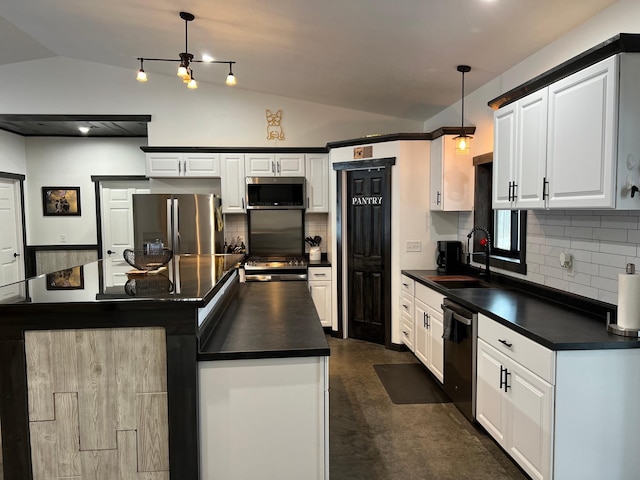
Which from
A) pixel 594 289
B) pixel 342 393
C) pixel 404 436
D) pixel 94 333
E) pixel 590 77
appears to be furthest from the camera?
pixel 342 393

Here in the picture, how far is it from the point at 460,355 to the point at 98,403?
2.37 m

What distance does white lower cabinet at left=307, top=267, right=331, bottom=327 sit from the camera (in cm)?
540

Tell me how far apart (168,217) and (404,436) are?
3513 mm

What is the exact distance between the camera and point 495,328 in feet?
8.77

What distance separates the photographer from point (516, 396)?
8.04ft

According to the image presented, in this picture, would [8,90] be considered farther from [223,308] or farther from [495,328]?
[495,328]

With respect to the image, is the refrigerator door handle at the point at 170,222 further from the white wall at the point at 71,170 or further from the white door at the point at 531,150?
the white door at the point at 531,150

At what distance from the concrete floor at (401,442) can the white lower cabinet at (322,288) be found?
152cm

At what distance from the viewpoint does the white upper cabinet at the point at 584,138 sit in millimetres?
2085

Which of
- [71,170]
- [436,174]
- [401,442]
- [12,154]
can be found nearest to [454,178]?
[436,174]

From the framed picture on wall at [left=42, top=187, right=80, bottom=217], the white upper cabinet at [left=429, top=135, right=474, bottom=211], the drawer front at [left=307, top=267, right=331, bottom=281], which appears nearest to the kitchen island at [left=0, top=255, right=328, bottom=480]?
the white upper cabinet at [left=429, top=135, right=474, bottom=211]

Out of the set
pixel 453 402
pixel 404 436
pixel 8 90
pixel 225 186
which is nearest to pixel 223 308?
pixel 404 436

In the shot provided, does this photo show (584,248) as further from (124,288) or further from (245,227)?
(245,227)

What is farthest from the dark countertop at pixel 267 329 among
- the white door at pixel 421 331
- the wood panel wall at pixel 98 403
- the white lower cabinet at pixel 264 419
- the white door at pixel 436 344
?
the white door at pixel 421 331
